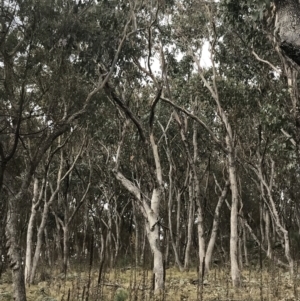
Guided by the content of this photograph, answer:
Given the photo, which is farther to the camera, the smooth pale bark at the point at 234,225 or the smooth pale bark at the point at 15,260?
the smooth pale bark at the point at 234,225

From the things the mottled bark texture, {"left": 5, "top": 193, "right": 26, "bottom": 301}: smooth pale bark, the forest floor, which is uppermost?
the mottled bark texture

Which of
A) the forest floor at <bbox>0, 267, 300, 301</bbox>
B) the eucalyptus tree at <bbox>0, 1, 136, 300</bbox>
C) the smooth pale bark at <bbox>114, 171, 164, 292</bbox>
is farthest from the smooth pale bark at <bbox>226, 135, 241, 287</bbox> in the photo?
the eucalyptus tree at <bbox>0, 1, 136, 300</bbox>

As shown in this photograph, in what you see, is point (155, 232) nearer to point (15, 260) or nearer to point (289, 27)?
point (15, 260)

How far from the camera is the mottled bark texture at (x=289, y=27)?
174 inches

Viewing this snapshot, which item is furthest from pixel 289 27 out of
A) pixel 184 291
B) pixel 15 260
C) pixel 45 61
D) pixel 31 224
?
pixel 31 224

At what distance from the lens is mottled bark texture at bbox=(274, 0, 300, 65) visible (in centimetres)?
443

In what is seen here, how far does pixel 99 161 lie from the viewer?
23.8 m

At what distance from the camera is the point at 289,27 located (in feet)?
14.9

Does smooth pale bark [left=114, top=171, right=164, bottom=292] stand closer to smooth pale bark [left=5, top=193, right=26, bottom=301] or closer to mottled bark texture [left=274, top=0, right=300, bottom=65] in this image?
smooth pale bark [left=5, top=193, right=26, bottom=301]

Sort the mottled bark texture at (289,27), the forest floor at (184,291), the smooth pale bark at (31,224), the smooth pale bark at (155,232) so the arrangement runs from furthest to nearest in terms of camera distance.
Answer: the smooth pale bark at (31,224), the smooth pale bark at (155,232), the forest floor at (184,291), the mottled bark texture at (289,27)

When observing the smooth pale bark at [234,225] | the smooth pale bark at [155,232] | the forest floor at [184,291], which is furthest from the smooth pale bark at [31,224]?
the smooth pale bark at [234,225]

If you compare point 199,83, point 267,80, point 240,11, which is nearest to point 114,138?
point 199,83

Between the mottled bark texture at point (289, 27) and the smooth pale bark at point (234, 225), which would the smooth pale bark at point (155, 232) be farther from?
the mottled bark texture at point (289, 27)

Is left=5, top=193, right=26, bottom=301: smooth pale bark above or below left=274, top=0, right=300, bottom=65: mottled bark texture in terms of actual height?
below
